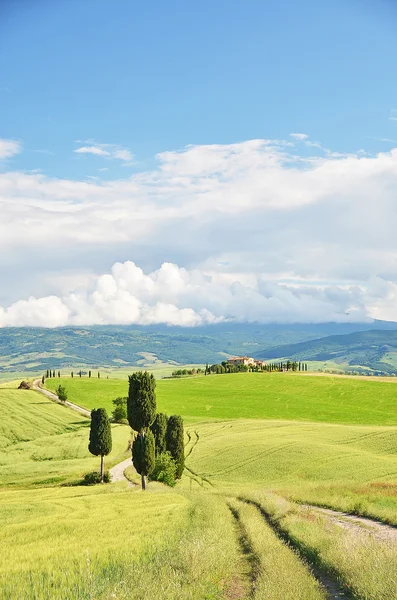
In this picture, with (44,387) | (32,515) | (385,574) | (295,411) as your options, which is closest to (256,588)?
(385,574)

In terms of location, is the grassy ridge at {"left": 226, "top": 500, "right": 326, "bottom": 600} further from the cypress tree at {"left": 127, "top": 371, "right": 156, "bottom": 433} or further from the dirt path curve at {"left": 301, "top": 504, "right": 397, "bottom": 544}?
the cypress tree at {"left": 127, "top": 371, "right": 156, "bottom": 433}

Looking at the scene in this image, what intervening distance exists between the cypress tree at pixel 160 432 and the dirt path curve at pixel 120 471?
6.17 metres

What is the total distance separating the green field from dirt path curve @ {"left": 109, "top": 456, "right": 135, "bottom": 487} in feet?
11.3

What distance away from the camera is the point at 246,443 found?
78.4m

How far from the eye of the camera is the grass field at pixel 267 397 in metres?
127

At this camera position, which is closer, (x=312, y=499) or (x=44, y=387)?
(x=312, y=499)

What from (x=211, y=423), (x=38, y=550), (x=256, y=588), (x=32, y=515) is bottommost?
(x=211, y=423)

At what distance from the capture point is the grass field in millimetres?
127438

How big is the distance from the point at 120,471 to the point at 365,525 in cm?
5619

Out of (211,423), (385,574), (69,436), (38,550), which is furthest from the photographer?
(211,423)

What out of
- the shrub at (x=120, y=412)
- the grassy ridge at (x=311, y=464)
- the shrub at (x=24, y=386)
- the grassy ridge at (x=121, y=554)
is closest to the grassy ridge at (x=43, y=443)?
the shrub at (x=120, y=412)

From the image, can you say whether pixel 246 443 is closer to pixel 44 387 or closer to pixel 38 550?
pixel 38 550

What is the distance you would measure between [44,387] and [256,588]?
17329 centimetres

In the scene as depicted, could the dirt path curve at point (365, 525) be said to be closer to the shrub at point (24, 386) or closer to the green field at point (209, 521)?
the green field at point (209, 521)
